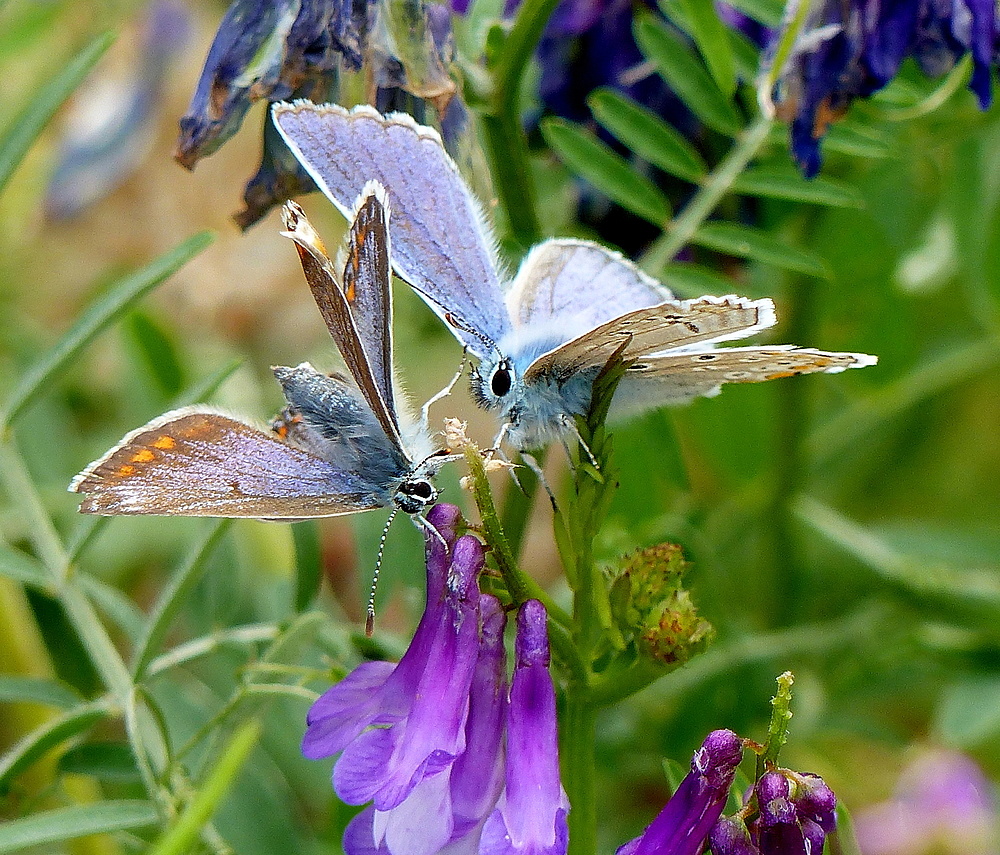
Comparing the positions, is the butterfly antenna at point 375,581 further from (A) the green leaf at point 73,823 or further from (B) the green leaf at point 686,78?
(B) the green leaf at point 686,78

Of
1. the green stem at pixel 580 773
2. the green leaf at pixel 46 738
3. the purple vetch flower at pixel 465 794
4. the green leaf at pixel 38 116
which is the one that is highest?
the green leaf at pixel 38 116

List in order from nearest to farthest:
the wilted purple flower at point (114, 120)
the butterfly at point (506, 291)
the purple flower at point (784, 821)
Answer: the purple flower at point (784, 821) → the butterfly at point (506, 291) → the wilted purple flower at point (114, 120)

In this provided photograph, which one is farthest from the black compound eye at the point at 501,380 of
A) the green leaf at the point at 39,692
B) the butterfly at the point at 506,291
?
the green leaf at the point at 39,692

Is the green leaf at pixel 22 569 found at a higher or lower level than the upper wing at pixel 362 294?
lower

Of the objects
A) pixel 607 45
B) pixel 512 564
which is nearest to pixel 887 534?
pixel 607 45

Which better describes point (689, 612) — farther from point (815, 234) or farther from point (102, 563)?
point (102, 563)

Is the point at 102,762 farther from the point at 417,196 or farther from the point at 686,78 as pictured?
the point at 686,78

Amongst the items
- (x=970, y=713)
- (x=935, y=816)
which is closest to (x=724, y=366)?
(x=970, y=713)

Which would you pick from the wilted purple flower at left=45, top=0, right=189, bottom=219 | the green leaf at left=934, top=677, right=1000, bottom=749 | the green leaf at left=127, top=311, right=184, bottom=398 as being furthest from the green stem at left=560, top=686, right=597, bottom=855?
the wilted purple flower at left=45, top=0, right=189, bottom=219
